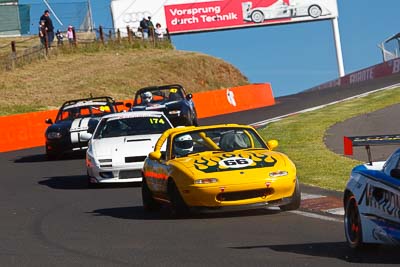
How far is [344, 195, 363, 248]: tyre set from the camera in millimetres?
9711

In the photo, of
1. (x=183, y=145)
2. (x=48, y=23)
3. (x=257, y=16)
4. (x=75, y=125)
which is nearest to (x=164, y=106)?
(x=75, y=125)

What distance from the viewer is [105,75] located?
186 ft

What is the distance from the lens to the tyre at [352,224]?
9.71m

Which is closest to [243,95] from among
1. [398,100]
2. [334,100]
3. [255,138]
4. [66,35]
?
[334,100]

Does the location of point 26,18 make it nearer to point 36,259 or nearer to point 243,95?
point 243,95

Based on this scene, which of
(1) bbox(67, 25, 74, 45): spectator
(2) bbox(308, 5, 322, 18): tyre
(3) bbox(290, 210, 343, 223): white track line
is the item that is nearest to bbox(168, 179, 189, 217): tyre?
(3) bbox(290, 210, 343, 223): white track line

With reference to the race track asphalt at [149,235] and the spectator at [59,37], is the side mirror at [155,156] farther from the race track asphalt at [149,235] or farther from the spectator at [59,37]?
the spectator at [59,37]

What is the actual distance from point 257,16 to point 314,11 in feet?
13.1

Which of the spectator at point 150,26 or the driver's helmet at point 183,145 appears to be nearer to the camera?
the driver's helmet at point 183,145

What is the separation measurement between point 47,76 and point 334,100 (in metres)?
18.4

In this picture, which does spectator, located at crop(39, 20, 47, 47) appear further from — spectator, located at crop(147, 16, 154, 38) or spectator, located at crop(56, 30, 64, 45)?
spectator, located at crop(147, 16, 154, 38)

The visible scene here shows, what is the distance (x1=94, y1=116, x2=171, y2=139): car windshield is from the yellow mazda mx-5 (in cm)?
540

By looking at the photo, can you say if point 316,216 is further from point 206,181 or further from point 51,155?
point 51,155

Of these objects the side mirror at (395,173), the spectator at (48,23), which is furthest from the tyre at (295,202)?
the spectator at (48,23)
